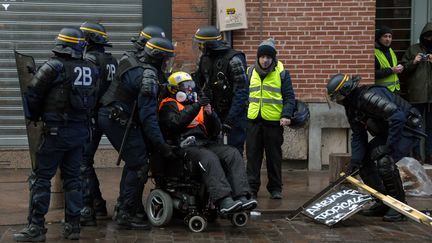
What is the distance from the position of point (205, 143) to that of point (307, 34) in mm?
3914

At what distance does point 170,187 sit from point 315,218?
1508mm

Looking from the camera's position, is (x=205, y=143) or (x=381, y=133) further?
(x=381, y=133)

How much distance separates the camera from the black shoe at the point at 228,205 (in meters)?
7.27

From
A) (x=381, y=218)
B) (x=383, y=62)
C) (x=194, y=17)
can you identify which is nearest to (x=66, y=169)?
(x=381, y=218)

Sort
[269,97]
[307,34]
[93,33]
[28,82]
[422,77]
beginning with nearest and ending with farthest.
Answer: [28,82]
[93,33]
[269,97]
[422,77]
[307,34]

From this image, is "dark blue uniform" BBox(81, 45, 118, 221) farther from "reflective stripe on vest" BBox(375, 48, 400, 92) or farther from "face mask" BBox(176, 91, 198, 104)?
"reflective stripe on vest" BBox(375, 48, 400, 92)

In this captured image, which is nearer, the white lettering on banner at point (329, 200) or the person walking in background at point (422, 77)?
the white lettering on banner at point (329, 200)

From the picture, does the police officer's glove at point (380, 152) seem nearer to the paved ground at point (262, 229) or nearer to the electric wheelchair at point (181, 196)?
the paved ground at point (262, 229)

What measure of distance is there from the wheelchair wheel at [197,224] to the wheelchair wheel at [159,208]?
0.26m

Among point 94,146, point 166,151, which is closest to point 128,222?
point 166,151

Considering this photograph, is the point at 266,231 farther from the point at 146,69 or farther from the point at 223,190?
the point at 146,69

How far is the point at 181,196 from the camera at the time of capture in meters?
7.64

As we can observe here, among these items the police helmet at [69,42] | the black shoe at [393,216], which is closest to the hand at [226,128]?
the black shoe at [393,216]

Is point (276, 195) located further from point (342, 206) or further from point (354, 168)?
point (342, 206)
